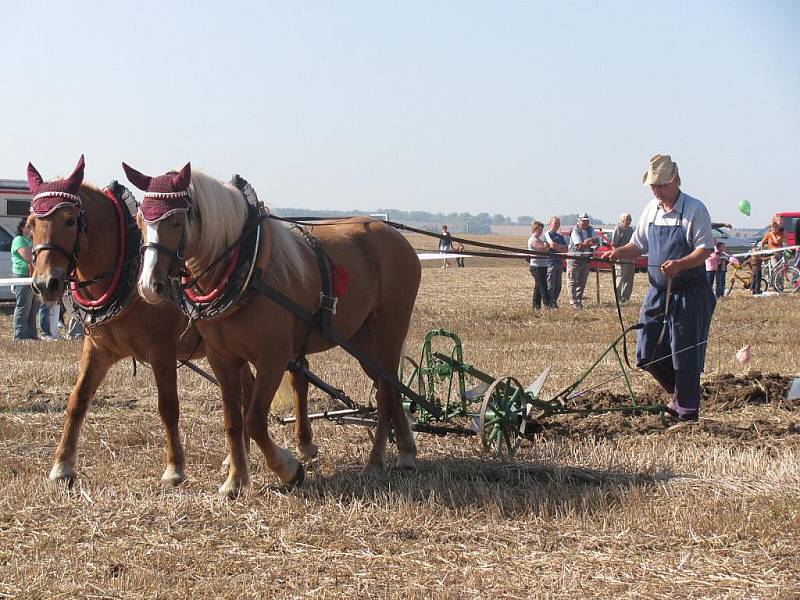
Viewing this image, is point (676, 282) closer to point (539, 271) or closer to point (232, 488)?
point (232, 488)

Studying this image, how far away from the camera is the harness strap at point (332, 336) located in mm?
5477

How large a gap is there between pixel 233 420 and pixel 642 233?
3.20 m

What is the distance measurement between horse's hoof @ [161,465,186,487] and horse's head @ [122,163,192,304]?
130 centimetres

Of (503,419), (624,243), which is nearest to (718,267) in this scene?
(624,243)

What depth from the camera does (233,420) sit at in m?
5.79

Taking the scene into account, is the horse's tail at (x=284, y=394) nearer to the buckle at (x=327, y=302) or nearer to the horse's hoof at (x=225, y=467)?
the horse's hoof at (x=225, y=467)

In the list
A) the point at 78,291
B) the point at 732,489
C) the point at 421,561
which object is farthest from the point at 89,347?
the point at 732,489

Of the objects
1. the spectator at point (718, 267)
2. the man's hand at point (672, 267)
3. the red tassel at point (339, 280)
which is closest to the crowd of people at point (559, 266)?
the spectator at point (718, 267)

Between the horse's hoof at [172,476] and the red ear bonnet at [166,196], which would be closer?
the red ear bonnet at [166,196]

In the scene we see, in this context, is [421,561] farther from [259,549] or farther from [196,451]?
[196,451]

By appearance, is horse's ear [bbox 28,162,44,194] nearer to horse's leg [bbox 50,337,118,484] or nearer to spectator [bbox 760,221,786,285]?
horse's leg [bbox 50,337,118,484]

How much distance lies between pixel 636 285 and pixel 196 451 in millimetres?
20670

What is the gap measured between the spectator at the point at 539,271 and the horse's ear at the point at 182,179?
40.5ft

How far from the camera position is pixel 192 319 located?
543 cm
